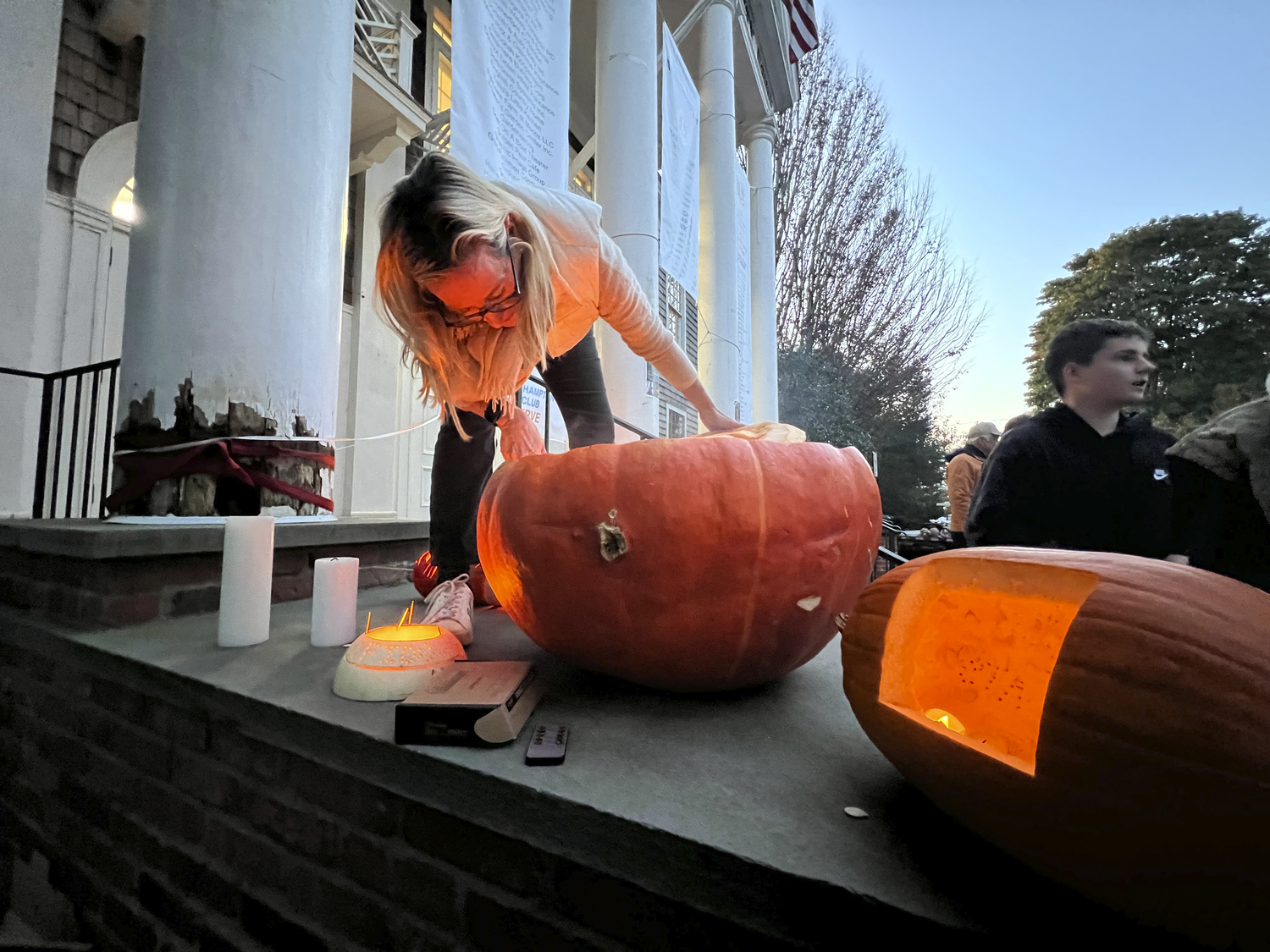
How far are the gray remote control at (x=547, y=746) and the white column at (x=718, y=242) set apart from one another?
187 inches

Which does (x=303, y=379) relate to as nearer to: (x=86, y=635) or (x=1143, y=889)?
(x=86, y=635)

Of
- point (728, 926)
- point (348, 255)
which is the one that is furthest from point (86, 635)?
point (348, 255)

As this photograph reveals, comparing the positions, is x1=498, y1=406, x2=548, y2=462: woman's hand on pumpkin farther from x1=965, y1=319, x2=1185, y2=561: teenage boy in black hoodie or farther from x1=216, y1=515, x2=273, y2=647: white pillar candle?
x1=965, y1=319, x2=1185, y2=561: teenage boy in black hoodie

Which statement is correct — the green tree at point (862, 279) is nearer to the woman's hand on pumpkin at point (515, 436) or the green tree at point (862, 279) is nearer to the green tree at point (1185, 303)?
the green tree at point (1185, 303)

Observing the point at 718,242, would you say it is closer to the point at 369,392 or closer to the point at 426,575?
the point at 369,392

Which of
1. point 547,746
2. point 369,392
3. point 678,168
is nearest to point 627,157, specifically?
point 678,168

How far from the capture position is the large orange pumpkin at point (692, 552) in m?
0.73

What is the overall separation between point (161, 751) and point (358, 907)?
50 centimetres

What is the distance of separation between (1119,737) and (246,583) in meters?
1.27

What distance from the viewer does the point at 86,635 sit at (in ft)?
3.54

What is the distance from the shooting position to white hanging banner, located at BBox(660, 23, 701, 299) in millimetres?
4027

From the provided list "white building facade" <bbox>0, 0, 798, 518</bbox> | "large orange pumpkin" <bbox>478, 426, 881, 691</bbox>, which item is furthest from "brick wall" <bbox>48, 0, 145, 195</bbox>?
"large orange pumpkin" <bbox>478, 426, 881, 691</bbox>

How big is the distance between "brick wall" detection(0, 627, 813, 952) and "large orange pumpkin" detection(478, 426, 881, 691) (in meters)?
0.30

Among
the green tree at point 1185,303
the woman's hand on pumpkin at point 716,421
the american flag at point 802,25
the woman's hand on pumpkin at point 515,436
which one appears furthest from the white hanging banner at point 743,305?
the woman's hand on pumpkin at point 515,436
